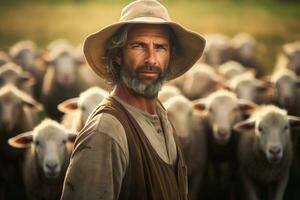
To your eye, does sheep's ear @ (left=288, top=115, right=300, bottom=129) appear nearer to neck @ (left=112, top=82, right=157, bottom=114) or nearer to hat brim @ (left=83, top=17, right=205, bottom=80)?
hat brim @ (left=83, top=17, right=205, bottom=80)

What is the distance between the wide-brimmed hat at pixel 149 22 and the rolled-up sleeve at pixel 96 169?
688 millimetres

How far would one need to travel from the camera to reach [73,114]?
8477 mm

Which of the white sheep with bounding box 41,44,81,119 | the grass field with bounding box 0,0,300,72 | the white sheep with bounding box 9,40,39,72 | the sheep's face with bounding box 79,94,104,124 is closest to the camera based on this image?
the sheep's face with bounding box 79,94,104,124

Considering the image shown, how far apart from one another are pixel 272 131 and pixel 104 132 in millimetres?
4200

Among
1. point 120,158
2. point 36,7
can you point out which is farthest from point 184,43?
point 36,7

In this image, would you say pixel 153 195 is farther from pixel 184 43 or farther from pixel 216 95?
pixel 216 95

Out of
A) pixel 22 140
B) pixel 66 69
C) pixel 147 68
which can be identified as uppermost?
pixel 147 68

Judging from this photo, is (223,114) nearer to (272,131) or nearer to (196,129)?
(196,129)

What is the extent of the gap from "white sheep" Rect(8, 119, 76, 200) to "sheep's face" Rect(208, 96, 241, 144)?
220 cm

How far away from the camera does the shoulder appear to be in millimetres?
3447

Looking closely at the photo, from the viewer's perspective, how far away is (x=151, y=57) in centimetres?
373

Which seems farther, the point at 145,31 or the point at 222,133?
the point at 222,133

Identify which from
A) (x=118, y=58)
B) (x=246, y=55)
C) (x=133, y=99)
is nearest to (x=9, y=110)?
(x=118, y=58)

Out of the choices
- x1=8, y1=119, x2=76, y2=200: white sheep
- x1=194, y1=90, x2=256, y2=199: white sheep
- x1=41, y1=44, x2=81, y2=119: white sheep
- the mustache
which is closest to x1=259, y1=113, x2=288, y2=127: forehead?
x1=194, y1=90, x2=256, y2=199: white sheep
